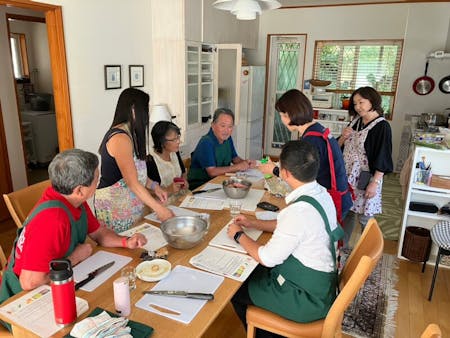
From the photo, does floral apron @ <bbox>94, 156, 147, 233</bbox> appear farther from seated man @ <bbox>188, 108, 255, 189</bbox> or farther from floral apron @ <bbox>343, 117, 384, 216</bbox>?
floral apron @ <bbox>343, 117, 384, 216</bbox>

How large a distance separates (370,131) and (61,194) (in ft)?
6.97

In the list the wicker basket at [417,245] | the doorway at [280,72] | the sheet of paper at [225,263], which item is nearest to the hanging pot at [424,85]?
the doorway at [280,72]

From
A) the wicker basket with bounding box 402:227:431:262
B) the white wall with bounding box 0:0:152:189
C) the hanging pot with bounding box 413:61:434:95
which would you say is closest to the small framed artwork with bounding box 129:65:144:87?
the white wall with bounding box 0:0:152:189

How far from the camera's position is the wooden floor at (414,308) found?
85.7 inches

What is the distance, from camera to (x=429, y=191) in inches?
113

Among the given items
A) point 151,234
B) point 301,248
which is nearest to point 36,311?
point 151,234

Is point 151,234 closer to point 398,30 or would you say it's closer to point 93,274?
point 93,274

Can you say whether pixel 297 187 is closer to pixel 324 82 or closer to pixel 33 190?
pixel 33 190

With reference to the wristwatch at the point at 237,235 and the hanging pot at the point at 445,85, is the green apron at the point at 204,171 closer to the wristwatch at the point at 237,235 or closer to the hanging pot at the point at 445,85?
the wristwatch at the point at 237,235

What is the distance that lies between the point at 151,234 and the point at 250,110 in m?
4.13

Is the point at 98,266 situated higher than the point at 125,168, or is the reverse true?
the point at 125,168

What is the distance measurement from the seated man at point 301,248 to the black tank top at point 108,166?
745mm

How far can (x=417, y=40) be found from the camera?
5125 mm

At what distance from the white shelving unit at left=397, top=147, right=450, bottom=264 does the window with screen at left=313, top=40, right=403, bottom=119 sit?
2.89 m
